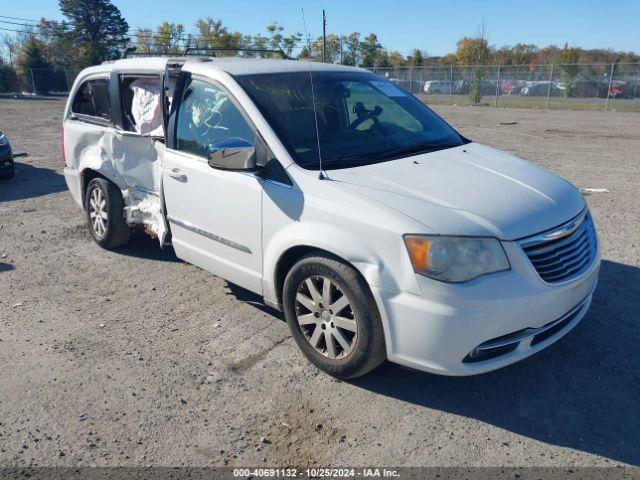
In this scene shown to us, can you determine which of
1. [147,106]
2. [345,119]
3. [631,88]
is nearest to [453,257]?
[345,119]

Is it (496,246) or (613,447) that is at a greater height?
(496,246)

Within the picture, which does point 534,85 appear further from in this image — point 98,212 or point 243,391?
point 243,391

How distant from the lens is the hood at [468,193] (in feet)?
9.96

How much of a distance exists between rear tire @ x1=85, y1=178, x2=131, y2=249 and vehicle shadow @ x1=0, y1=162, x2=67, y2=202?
3224 millimetres

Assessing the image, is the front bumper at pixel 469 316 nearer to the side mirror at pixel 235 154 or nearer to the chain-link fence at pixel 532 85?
the side mirror at pixel 235 154

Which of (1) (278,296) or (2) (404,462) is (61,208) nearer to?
(1) (278,296)

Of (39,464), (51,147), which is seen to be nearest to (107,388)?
(39,464)

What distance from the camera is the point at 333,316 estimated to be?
3.36m

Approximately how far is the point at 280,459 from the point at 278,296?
3.96 ft

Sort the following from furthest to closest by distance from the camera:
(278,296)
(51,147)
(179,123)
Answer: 1. (51,147)
2. (179,123)
3. (278,296)

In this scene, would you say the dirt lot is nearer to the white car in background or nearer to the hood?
the hood

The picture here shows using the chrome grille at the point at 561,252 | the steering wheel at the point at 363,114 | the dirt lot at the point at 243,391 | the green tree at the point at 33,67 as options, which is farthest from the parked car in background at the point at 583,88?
the green tree at the point at 33,67

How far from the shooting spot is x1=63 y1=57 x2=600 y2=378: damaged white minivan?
2957 mm

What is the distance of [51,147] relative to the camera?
14.1m
